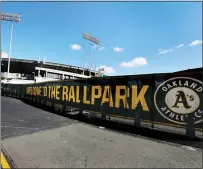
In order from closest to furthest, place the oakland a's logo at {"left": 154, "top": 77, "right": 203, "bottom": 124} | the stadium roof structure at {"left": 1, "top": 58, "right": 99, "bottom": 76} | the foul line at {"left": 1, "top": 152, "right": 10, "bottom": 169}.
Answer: the foul line at {"left": 1, "top": 152, "right": 10, "bottom": 169}
the oakland a's logo at {"left": 154, "top": 77, "right": 203, "bottom": 124}
the stadium roof structure at {"left": 1, "top": 58, "right": 99, "bottom": 76}

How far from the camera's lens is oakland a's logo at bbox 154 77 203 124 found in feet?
18.4

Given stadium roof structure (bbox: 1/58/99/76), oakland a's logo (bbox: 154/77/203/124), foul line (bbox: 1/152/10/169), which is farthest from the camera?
stadium roof structure (bbox: 1/58/99/76)

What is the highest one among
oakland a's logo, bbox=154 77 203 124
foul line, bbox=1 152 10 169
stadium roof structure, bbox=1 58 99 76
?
stadium roof structure, bbox=1 58 99 76

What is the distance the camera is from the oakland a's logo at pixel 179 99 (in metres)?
5.61

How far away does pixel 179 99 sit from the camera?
5.99 metres

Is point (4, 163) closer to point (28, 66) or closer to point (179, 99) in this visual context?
point (179, 99)

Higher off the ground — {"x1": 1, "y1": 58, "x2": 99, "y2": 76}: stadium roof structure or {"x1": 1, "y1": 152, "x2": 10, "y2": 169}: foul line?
{"x1": 1, "y1": 58, "x2": 99, "y2": 76}: stadium roof structure

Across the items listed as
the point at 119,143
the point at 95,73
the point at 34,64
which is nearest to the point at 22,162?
the point at 119,143

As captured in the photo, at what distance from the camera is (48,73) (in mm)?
90875

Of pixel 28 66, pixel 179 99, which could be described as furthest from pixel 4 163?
pixel 28 66

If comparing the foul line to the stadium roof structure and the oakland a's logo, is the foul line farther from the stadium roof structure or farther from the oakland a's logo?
the stadium roof structure

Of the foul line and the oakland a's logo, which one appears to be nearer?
the foul line

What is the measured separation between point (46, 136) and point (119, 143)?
242 centimetres

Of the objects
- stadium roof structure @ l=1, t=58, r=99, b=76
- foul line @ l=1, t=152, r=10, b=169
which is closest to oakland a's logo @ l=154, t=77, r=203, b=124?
foul line @ l=1, t=152, r=10, b=169
